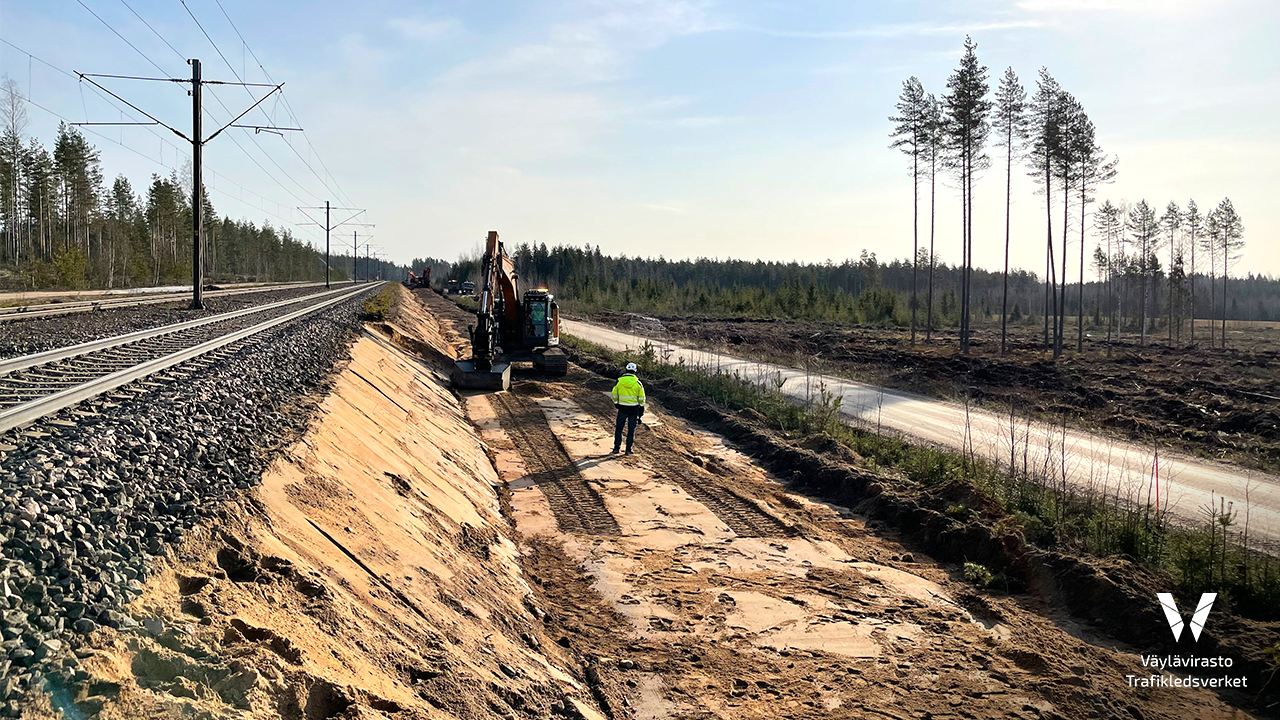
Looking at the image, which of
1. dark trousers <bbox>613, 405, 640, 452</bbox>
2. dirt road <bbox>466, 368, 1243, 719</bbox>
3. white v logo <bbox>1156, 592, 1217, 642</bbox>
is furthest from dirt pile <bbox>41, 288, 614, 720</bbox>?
dark trousers <bbox>613, 405, 640, 452</bbox>

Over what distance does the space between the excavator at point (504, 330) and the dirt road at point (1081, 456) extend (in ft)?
24.4

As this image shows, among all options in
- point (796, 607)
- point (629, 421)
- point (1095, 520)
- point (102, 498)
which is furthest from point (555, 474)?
point (102, 498)

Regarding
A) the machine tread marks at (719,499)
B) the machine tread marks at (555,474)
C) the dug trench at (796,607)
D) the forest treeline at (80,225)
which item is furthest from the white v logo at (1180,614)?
the forest treeline at (80,225)

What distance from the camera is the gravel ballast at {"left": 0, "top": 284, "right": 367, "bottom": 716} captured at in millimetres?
3402

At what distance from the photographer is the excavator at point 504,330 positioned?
76.7 ft

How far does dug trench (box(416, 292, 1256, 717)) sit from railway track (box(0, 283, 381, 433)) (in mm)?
4936

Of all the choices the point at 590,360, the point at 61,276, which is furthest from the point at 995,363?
the point at 61,276

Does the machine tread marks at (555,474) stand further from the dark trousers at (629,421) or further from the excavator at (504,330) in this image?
the excavator at (504,330)

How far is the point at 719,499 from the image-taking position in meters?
12.7

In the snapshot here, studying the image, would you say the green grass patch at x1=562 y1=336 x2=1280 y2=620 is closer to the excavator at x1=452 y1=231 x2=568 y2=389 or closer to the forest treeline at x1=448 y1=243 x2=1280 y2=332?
the excavator at x1=452 y1=231 x2=568 y2=389

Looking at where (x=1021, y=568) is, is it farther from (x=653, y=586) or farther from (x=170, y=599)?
(x=170, y=599)

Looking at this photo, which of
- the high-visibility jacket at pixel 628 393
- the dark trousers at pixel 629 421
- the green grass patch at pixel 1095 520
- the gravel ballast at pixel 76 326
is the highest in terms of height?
the gravel ballast at pixel 76 326

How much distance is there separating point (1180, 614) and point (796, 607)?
3682 mm

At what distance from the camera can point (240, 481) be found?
20.0ft
